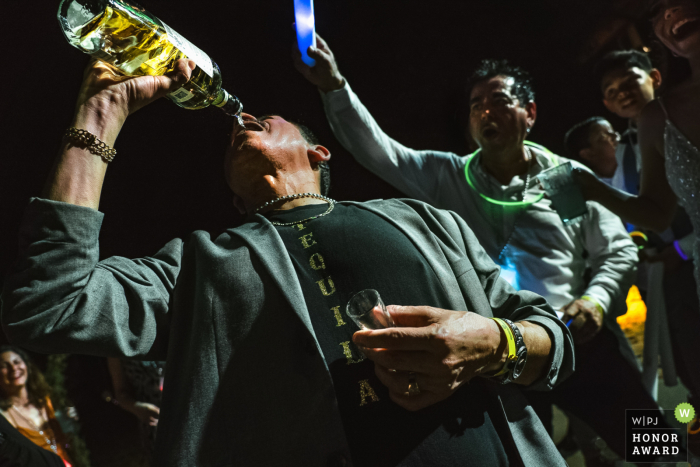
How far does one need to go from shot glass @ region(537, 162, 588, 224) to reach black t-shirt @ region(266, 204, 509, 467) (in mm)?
783

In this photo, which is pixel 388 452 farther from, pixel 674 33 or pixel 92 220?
pixel 674 33

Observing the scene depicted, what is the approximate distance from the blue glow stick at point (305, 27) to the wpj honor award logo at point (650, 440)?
154 cm

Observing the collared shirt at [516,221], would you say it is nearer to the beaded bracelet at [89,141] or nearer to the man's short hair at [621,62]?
the man's short hair at [621,62]

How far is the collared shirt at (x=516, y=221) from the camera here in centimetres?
180

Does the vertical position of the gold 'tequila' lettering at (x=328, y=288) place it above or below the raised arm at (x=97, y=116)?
below

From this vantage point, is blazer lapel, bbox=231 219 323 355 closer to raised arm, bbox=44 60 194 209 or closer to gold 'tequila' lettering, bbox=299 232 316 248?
gold 'tequila' lettering, bbox=299 232 316 248

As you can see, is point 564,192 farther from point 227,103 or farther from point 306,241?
point 227,103

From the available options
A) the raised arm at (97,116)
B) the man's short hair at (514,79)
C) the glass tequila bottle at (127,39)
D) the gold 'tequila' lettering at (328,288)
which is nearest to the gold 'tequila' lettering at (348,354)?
the gold 'tequila' lettering at (328,288)

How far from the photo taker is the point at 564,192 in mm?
1685

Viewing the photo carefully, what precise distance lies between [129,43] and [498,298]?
3.32 feet

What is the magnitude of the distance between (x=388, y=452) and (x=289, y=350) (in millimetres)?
245

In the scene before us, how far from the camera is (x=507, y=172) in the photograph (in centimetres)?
194

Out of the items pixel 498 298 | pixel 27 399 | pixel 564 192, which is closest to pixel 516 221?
pixel 564 192

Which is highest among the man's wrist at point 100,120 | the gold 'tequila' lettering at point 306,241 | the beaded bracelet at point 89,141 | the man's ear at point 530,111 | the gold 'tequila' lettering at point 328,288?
the man's wrist at point 100,120
